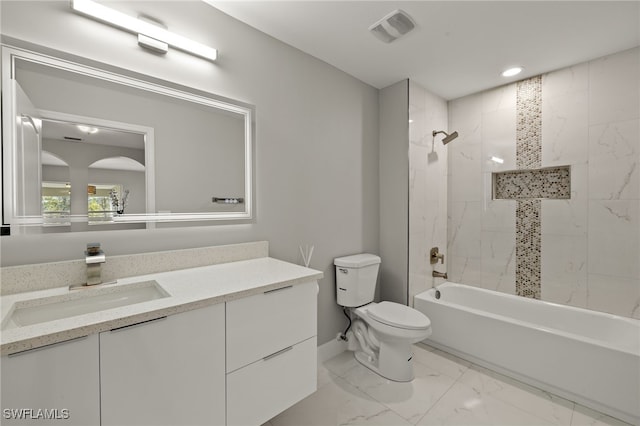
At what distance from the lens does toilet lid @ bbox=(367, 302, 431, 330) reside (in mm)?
1856

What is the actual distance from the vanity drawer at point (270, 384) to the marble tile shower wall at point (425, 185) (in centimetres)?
145

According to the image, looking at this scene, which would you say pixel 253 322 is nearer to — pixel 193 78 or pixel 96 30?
pixel 193 78

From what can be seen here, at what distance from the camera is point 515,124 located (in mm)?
2539

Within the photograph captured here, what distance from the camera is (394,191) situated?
254cm

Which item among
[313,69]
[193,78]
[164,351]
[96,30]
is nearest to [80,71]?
[96,30]

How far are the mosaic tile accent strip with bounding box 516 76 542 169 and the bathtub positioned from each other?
128cm

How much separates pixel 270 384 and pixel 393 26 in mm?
2171

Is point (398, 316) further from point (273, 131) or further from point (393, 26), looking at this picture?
point (393, 26)

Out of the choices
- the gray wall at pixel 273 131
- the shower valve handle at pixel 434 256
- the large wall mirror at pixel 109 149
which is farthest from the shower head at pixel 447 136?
the large wall mirror at pixel 109 149

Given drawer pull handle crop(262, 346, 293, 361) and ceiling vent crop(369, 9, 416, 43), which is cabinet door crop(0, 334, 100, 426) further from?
ceiling vent crop(369, 9, 416, 43)

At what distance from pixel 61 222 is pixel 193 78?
3.17 ft

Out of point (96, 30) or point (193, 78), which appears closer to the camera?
point (96, 30)

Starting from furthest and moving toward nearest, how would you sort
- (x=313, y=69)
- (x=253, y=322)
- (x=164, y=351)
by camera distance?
(x=313, y=69) < (x=253, y=322) < (x=164, y=351)

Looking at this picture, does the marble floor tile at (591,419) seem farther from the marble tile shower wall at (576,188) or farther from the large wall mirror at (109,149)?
the large wall mirror at (109,149)
